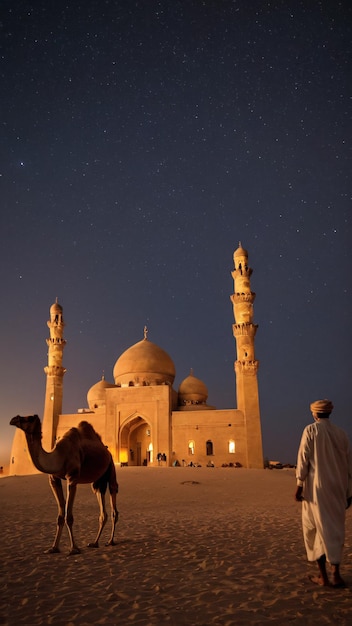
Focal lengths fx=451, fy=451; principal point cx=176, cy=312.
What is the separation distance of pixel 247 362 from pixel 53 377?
1590cm

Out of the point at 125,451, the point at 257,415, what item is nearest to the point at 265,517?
the point at 257,415

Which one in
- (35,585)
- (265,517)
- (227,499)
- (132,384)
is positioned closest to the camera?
(35,585)

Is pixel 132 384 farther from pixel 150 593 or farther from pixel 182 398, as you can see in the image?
pixel 150 593

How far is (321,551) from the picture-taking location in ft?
14.8

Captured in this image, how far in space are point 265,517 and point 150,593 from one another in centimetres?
610

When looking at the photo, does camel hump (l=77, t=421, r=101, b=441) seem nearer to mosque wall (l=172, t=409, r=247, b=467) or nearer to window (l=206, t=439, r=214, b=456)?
mosque wall (l=172, t=409, r=247, b=467)

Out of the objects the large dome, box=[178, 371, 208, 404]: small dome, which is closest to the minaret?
box=[178, 371, 208, 404]: small dome

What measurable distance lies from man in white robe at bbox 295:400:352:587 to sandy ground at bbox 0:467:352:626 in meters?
0.32

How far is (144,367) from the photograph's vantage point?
37969 mm

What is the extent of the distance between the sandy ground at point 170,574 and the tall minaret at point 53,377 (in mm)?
25726

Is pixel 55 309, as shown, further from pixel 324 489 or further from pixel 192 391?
pixel 324 489

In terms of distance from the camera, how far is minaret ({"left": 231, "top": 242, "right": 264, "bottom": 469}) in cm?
3152

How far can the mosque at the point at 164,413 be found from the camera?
32.0 metres

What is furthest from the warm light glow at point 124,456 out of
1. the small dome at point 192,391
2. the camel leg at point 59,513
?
the camel leg at point 59,513
